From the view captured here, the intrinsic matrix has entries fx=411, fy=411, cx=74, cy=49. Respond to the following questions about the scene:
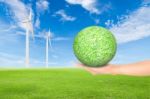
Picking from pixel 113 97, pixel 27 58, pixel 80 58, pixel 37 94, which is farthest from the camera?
pixel 27 58

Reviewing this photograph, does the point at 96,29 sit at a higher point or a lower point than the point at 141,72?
higher

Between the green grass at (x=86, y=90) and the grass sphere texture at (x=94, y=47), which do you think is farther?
the green grass at (x=86, y=90)

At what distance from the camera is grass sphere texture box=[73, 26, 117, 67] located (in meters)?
10.5

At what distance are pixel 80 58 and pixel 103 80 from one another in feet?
74.6

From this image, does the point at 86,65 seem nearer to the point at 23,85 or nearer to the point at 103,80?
the point at 23,85

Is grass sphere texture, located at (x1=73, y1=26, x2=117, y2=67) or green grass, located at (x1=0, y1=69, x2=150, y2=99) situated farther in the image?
green grass, located at (x1=0, y1=69, x2=150, y2=99)

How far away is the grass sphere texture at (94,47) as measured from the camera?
10.5m

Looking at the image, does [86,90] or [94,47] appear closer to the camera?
[94,47]

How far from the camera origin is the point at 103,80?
3325cm

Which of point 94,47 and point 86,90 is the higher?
point 94,47

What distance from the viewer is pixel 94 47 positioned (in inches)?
413

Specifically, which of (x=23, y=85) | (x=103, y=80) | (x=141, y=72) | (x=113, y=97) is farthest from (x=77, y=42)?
(x=103, y=80)

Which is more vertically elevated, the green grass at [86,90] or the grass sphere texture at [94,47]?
the grass sphere texture at [94,47]

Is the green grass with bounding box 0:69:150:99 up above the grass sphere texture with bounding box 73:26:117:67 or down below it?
below
